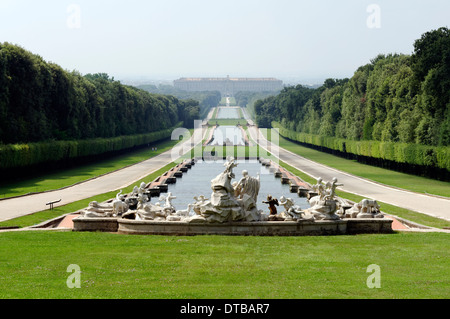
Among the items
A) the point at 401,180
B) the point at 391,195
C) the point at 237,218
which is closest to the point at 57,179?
the point at 391,195

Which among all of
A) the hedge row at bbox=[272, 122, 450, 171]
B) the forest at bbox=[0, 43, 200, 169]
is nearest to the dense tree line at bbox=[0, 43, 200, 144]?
the forest at bbox=[0, 43, 200, 169]

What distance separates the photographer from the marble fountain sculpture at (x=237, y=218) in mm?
22625

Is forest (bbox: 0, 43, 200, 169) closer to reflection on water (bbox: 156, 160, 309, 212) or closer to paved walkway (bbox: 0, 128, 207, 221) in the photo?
paved walkway (bbox: 0, 128, 207, 221)

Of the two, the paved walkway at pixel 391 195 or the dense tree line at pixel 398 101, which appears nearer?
the paved walkway at pixel 391 195

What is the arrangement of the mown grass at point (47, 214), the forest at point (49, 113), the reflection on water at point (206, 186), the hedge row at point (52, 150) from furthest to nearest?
the forest at point (49, 113)
the hedge row at point (52, 150)
the reflection on water at point (206, 186)
the mown grass at point (47, 214)

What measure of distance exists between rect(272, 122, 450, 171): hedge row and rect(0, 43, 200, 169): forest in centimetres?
2981

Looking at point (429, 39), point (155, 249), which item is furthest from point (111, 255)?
point (429, 39)

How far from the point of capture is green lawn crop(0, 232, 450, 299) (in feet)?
47.8

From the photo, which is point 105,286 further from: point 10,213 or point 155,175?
point 155,175

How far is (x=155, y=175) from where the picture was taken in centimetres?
5694

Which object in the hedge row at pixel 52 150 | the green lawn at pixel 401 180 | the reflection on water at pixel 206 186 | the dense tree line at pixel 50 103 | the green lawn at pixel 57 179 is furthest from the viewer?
the dense tree line at pixel 50 103

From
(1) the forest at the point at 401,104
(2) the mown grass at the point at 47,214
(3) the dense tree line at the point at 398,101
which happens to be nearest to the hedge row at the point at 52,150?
(2) the mown grass at the point at 47,214

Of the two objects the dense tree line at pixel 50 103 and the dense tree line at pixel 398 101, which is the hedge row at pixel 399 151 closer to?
the dense tree line at pixel 398 101
